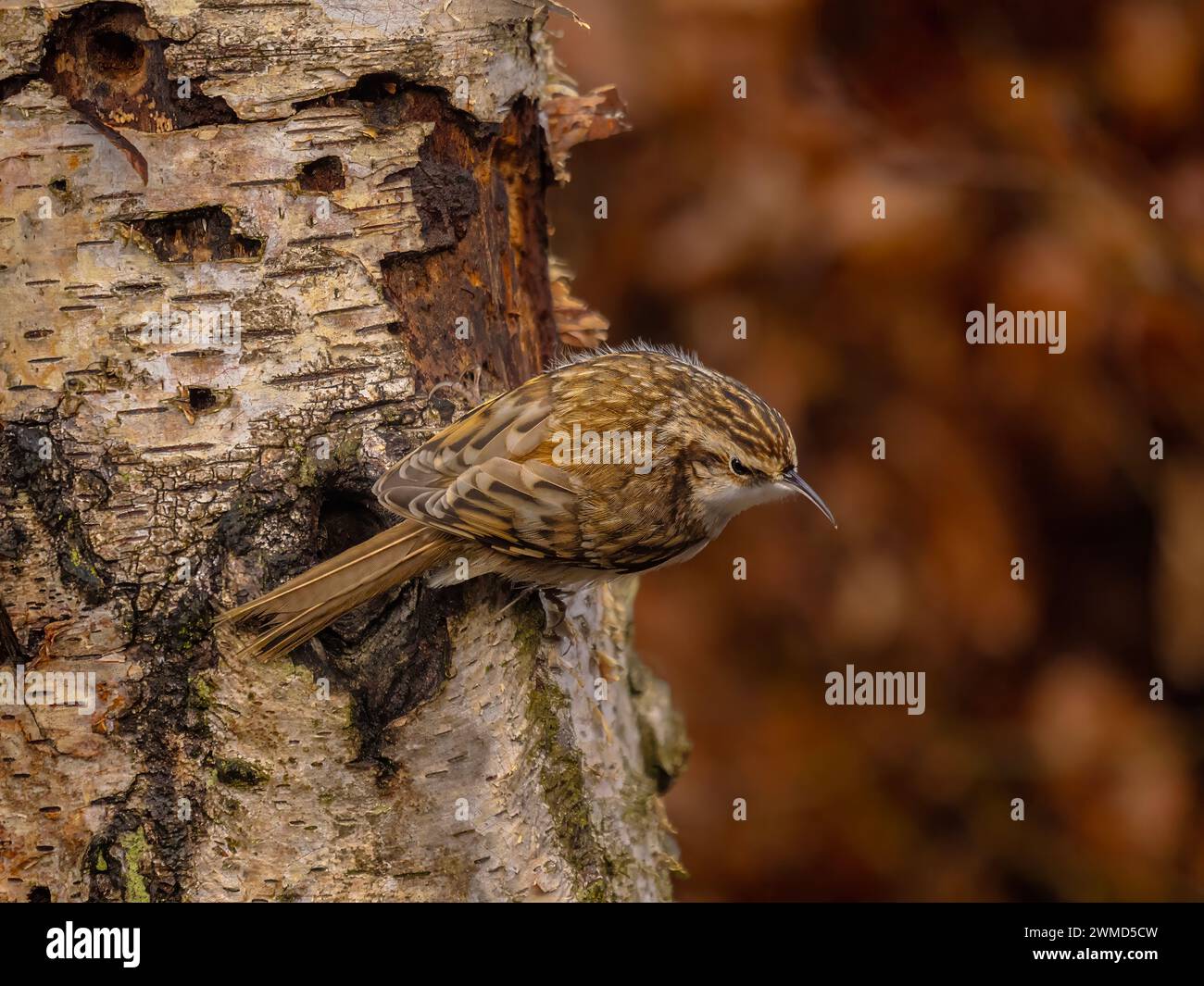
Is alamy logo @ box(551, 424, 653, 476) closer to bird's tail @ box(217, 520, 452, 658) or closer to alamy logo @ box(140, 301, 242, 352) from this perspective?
bird's tail @ box(217, 520, 452, 658)

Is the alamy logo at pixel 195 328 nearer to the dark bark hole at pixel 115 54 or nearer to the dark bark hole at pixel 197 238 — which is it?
the dark bark hole at pixel 197 238

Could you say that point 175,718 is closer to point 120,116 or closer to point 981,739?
point 120,116

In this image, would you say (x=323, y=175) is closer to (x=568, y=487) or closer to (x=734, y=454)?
(x=568, y=487)

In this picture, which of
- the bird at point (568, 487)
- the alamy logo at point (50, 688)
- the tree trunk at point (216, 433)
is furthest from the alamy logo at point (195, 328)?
the alamy logo at point (50, 688)

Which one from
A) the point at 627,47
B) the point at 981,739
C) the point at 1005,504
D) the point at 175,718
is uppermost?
the point at 627,47

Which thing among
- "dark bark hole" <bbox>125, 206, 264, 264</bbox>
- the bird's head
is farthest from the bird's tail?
the bird's head

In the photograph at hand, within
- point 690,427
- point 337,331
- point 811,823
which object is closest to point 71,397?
point 337,331
